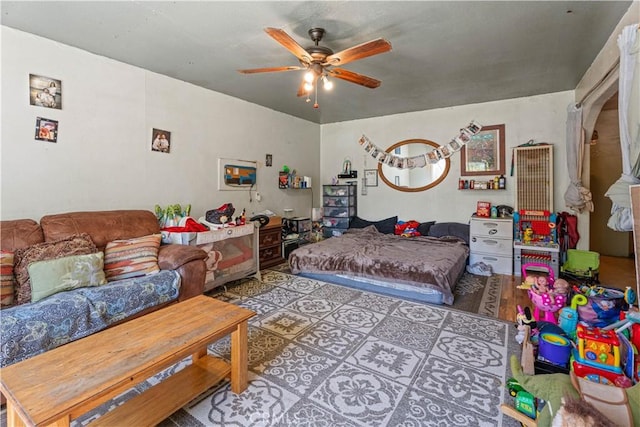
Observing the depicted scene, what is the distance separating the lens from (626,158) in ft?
5.91

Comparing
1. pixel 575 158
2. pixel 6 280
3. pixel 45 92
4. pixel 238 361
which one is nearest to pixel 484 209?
pixel 575 158

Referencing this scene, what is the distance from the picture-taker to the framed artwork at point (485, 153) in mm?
4301

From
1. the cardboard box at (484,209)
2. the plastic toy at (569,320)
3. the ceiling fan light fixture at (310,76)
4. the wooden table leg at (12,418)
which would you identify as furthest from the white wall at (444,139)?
the wooden table leg at (12,418)

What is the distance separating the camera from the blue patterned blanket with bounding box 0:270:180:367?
1610 millimetres

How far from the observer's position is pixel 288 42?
1985 millimetres

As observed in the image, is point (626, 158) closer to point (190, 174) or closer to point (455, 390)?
point (455, 390)

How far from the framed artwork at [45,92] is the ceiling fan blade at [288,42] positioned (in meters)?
2.13

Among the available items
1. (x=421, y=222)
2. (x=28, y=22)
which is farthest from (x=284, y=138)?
(x=28, y=22)

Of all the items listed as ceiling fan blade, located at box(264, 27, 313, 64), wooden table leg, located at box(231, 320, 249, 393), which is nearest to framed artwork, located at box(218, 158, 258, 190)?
ceiling fan blade, located at box(264, 27, 313, 64)

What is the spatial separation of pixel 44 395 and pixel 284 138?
445 cm

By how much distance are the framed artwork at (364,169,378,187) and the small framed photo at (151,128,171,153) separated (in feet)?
11.1

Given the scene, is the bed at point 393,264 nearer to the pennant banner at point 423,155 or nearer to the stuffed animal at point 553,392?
the pennant banner at point 423,155

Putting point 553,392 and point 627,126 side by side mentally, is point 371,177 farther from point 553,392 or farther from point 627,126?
point 553,392

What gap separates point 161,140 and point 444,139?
4111mm
